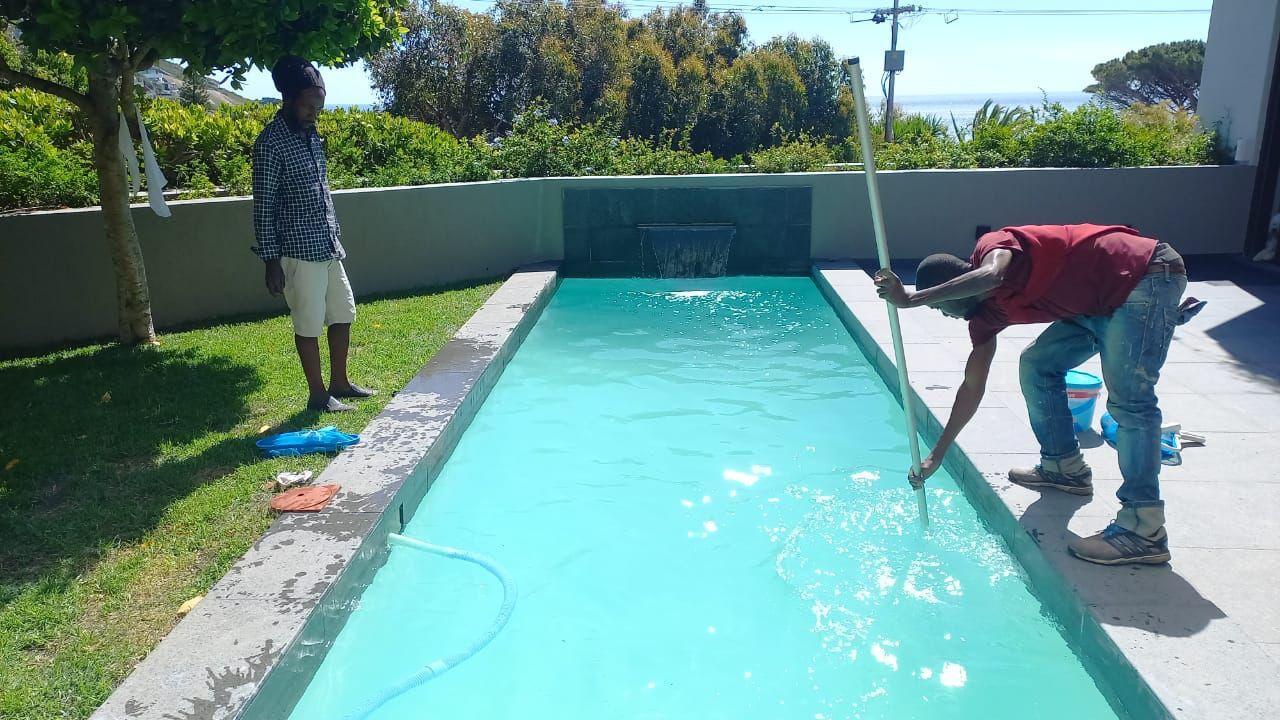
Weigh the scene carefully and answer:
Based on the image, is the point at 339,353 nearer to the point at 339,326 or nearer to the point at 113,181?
the point at 339,326

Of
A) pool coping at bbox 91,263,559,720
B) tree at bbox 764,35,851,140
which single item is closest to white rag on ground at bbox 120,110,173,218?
pool coping at bbox 91,263,559,720

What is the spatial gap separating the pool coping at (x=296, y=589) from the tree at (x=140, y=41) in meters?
2.36

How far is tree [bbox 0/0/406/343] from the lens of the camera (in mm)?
5340

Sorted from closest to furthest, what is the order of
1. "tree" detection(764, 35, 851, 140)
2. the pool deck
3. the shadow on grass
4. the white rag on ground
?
1. the pool deck
2. the white rag on ground
3. the shadow on grass
4. "tree" detection(764, 35, 851, 140)

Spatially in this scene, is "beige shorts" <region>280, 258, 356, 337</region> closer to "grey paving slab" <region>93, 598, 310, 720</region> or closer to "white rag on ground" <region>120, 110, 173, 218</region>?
"white rag on ground" <region>120, 110, 173, 218</region>

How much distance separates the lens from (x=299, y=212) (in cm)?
531

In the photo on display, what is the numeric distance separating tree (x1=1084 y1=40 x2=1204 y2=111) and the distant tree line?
20860 mm

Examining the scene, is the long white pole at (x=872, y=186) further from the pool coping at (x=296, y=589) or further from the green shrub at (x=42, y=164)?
the green shrub at (x=42, y=164)

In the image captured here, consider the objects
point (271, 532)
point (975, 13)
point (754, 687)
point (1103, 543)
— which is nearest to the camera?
point (754, 687)

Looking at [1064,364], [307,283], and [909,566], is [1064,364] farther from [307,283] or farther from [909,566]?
[307,283]

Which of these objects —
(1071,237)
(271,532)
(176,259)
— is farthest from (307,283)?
(1071,237)

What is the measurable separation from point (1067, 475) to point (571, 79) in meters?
28.1

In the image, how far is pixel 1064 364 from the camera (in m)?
4.04

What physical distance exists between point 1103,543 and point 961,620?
0.63 metres
